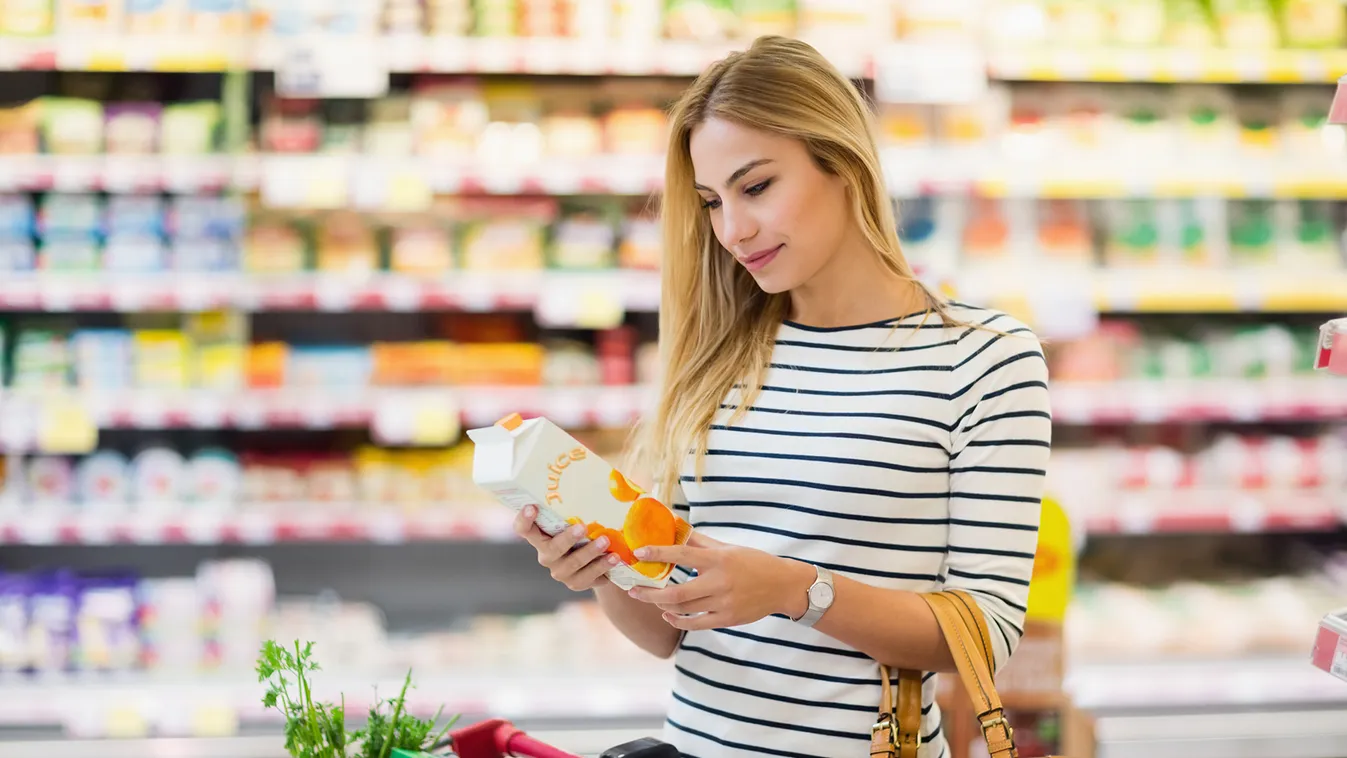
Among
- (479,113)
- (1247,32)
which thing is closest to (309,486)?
(479,113)

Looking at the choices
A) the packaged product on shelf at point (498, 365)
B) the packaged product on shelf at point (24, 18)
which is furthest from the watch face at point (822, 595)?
the packaged product on shelf at point (24, 18)

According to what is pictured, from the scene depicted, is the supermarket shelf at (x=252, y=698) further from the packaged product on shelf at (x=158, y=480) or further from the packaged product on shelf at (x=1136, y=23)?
the packaged product on shelf at (x=1136, y=23)

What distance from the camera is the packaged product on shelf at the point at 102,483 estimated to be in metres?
3.20

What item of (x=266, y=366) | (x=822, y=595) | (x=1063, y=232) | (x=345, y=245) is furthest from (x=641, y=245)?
(x=822, y=595)

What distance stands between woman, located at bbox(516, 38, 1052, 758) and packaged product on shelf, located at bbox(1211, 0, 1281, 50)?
2.25 m

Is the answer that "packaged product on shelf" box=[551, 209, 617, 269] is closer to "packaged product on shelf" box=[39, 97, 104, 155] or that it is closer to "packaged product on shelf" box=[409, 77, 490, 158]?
"packaged product on shelf" box=[409, 77, 490, 158]

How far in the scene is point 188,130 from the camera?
3.14m

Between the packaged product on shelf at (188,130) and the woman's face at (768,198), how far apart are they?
2110 mm

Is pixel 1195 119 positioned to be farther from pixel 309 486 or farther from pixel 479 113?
pixel 309 486

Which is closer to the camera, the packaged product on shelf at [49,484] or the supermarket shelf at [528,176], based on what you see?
the supermarket shelf at [528,176]

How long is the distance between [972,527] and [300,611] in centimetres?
242

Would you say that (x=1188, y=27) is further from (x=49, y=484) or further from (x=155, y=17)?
(x=49, y=484)

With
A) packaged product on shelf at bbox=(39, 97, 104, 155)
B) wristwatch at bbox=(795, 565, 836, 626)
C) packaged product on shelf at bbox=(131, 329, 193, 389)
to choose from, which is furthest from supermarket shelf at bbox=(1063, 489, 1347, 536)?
packaged product on shelf at bbox=(39, 97, 104, 155)

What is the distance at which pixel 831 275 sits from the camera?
1.56 metres
